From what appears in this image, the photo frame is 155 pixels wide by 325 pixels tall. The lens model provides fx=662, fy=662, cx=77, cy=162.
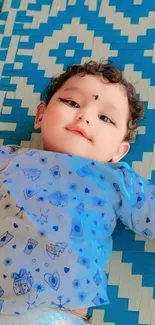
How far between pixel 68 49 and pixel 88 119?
1.09ft

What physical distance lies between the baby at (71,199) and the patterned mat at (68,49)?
0.06 meters

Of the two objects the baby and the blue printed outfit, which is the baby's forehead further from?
the blue printed outfit

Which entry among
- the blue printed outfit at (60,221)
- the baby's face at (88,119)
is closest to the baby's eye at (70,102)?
the baby's face at (88,119)

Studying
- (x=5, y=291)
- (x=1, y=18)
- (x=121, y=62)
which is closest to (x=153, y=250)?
(x=5, y=291)

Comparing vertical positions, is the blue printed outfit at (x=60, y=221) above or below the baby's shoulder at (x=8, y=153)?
below

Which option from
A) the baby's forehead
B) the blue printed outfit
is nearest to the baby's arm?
the blue printed outfit

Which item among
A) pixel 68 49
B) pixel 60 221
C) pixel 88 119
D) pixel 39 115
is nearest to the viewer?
pixel 60 221

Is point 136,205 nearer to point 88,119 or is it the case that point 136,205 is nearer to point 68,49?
point 88,119

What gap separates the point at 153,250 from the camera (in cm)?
118

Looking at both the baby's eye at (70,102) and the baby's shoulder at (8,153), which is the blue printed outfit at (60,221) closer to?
the baby's shoulder at (8,153)

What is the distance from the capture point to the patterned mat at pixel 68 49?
133 centimetres

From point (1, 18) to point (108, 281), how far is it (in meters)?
0.70

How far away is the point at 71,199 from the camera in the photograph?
1.10m

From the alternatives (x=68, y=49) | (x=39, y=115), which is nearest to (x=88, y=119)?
(x=39, y=115)
